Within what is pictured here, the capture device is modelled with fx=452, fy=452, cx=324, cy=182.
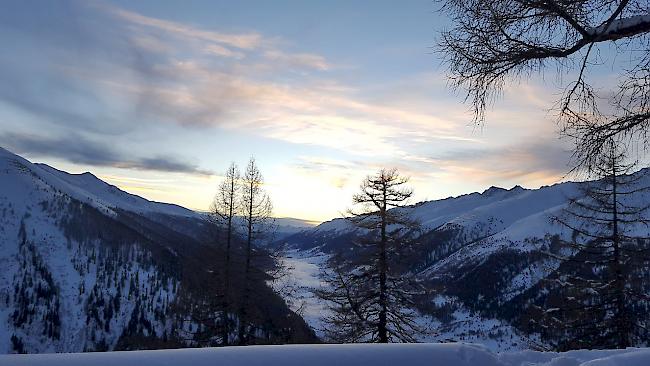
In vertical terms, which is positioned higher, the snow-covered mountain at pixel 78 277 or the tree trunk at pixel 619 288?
the tree trunk at pixel 619 288

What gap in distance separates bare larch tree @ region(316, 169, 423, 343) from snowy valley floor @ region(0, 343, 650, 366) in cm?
1070

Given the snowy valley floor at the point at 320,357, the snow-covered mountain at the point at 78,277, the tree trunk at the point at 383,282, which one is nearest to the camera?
the snowy valley floor at the point at 320,357

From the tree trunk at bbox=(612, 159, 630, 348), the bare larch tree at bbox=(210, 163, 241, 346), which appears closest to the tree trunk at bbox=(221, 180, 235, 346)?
the bare larch tree at bbox=(210, 163, 241, 346)

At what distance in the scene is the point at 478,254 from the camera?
189 m

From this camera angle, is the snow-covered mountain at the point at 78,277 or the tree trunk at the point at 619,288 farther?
the snow-covered mountain at the point at 78,277

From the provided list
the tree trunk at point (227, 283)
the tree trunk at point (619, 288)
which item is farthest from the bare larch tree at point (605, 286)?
the tree trunk at point (227, 283)

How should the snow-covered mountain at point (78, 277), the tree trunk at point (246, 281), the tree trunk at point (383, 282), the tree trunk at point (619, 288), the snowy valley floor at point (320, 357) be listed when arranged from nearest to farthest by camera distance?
1. the snowy valley floor at point (320, 357)
2. the tree trunk at point (619, 288)
3. the tree trunk at point (383, 282)
4. the tree trunk at point (246, 281)
5. the snow-covered mountain at point (78, 277)

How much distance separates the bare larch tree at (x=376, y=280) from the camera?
1373cm

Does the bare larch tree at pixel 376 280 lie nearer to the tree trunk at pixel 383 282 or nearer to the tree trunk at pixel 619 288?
the tree trunk at pixel 383 282

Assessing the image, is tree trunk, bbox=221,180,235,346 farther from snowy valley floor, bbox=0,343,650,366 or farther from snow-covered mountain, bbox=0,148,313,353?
snow-covered mountain, bbox=0,148,313,353

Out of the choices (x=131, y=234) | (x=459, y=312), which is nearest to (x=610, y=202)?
(x=459, y=312)

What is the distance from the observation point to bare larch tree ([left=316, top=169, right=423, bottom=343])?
1373 centimetres

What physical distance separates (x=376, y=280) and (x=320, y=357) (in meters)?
11.8

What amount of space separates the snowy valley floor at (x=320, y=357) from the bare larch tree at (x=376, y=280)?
421 inches
